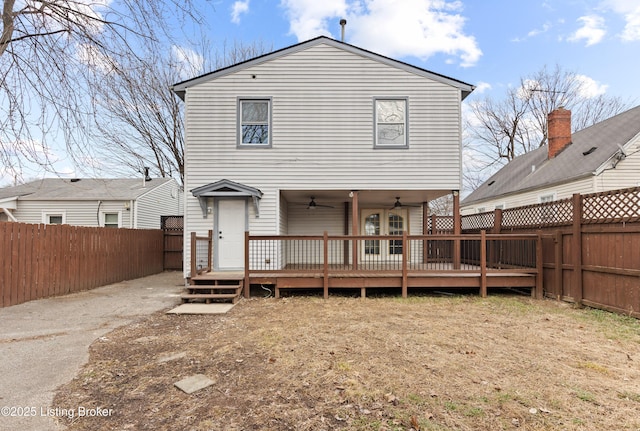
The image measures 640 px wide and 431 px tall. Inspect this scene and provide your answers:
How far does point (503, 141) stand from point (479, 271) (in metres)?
21.7

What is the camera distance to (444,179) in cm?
859

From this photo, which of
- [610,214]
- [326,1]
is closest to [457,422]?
[610,214]

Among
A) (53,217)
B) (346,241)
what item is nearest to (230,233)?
(346,241)

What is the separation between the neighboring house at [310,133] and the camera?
857 centimetres

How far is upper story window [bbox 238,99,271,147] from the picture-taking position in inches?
343

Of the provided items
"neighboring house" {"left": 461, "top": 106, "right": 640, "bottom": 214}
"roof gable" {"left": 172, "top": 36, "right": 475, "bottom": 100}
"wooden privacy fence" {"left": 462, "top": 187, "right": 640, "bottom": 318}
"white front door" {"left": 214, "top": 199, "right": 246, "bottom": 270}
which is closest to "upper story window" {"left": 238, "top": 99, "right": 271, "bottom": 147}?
"roof gable" {"left": 172, "top": 36, "right": 475, "bottom": 100}

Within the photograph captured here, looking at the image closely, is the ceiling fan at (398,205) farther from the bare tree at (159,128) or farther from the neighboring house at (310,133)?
the bare tree at (159,128)

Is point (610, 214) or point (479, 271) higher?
point (610, 214)

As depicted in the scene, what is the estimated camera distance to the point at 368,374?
328 centimetres

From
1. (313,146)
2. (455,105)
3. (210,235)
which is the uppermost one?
(455,105)

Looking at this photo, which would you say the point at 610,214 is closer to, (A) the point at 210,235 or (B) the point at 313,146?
(B) the point at 313,146

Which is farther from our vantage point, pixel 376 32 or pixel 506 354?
pixel 376 32

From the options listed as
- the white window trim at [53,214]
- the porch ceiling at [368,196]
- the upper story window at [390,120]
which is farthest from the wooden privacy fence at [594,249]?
the white window trim at [53,214]

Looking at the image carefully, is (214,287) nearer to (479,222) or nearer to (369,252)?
(369,252)
